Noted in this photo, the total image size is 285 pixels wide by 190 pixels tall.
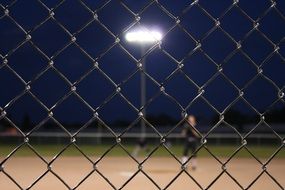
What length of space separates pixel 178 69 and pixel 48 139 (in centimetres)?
3930

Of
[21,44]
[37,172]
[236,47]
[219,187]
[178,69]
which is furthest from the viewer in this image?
[37,172]

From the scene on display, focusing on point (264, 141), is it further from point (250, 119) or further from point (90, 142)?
point (250, 119)

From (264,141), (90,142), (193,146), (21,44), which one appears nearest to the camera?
(21,44)

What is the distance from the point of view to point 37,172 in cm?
1348

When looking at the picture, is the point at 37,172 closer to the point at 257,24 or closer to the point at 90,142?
the point at 257,24

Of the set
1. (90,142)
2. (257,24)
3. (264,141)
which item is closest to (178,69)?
(257,24)

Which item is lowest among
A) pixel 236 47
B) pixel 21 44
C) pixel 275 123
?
pixel 21 44

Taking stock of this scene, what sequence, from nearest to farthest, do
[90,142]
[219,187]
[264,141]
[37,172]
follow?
[219,187] < [37,172] < [90,142] < [264,141]

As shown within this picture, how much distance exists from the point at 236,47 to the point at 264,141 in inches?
1492

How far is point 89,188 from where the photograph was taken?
32.1 ft

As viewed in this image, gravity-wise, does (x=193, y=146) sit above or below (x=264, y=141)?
below

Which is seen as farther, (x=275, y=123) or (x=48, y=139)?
(x=275, y=123)

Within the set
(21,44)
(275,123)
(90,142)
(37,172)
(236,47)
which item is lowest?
(21,44)

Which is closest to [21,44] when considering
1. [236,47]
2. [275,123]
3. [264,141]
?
[236,47]
